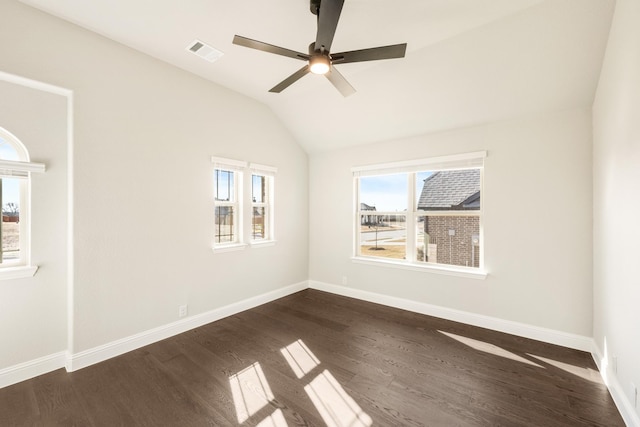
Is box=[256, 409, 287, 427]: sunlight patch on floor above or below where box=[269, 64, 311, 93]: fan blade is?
below

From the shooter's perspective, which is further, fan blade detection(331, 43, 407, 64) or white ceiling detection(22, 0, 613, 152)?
white ceiling detection(22, 0, 613, 152)

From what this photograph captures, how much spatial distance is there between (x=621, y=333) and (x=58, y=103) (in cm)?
509

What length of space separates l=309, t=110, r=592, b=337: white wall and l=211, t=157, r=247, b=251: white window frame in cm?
247

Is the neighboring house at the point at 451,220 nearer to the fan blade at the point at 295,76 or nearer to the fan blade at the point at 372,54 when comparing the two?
the fan blade at the point at 372,54

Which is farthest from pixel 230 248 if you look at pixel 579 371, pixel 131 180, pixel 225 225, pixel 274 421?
pixel 579 371

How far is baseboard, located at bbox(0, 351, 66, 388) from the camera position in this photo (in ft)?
7.42

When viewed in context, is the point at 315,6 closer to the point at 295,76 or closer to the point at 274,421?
the point at 295,76

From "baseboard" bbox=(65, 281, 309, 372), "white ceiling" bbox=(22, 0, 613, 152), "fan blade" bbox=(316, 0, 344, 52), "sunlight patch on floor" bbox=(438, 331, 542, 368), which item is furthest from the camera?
"sunlight patch on floor" bbox=(438, 331, 542, 368)

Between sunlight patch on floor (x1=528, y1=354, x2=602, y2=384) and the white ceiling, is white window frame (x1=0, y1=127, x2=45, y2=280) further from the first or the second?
sunlight patch on floor (x1=528, y1=354, x2=602, y2=384)

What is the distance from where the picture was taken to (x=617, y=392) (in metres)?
2.05

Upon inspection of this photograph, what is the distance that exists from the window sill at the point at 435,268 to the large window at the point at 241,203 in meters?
1.66

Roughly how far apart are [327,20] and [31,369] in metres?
3.73

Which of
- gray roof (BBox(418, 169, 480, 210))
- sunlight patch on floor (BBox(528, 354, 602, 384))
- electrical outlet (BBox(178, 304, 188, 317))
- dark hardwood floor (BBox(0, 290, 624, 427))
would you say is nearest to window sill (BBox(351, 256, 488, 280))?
dark hardwood floor (BBox(0, 290, 624, 427))

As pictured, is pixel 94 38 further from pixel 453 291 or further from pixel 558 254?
pixel 558 254
